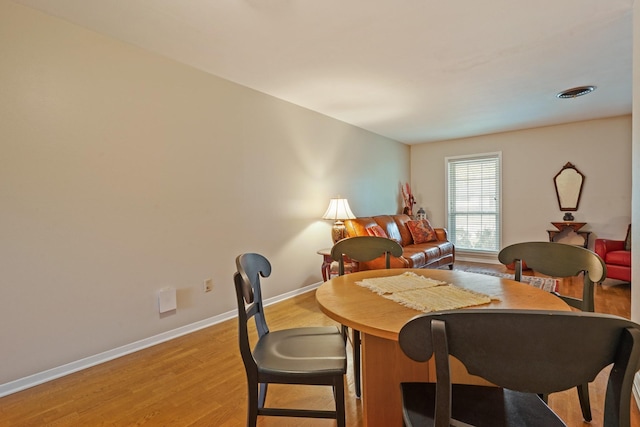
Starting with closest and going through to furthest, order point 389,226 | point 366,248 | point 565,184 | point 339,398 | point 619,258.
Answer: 1. point 339,398
2. point 366,248
3. point 619,258
4. point 389,226
5. point 565,184

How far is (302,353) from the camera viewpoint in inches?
54.3

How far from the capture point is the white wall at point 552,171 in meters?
4.41

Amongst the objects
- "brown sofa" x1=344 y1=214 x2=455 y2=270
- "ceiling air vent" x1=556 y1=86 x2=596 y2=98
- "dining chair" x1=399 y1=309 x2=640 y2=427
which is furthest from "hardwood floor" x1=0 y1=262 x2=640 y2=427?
"ceiling air vent" x1=556 y1=86 x2=596 y2=98

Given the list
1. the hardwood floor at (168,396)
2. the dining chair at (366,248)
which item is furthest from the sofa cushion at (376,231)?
the hardwood floor at (168,396)

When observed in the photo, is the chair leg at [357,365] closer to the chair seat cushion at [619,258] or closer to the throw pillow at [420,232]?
the throw pillow at [420,232]

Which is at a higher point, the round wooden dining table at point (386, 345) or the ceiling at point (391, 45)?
the ceiling at point (391, 45)

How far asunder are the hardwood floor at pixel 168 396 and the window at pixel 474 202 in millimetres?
3932

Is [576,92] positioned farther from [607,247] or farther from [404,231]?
[404,231]

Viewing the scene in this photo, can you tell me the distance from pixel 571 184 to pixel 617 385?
5.30 meters

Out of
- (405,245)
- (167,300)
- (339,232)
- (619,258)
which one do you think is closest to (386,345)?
(167,300)

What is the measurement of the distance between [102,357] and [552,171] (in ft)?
20.2

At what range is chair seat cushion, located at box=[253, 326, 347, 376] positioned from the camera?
1.25 m

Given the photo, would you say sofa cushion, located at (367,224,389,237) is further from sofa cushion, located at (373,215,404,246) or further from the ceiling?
the ceiling

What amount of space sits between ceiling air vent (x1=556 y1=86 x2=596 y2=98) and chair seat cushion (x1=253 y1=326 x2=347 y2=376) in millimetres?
3740
